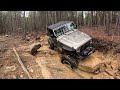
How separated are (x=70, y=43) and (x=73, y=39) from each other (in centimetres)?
Result: 44

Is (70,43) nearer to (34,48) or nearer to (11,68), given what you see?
(34,48)

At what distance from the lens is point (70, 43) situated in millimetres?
10117

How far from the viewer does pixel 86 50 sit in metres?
10.1

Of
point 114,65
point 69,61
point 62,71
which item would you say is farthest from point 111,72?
point 62,71

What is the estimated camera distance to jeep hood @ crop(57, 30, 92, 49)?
9.97 m

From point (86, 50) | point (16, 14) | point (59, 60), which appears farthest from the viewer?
point (16, 14)

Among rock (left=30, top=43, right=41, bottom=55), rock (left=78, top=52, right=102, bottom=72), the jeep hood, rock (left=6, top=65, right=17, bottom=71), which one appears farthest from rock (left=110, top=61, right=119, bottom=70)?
rock (left=6, top=65, right=17, bottom=71)

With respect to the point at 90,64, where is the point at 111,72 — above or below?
below

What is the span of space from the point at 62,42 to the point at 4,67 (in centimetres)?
310

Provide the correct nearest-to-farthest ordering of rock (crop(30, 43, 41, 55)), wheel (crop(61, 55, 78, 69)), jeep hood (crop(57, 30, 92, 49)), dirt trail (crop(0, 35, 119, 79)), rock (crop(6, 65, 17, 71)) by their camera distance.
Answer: dirt trail (crop(0, 35, 119, 79)), rock (crop(6, 65, 17, 71)), wheel (crop(61, 55, 78, 69)), jeep hood (crop(57, 30, 92, 49)), rock (crop(30, 43, 41, 55))

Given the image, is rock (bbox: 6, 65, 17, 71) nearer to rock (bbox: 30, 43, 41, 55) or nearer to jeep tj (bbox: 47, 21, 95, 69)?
rock (bbox: 30, 43, 41, 55)

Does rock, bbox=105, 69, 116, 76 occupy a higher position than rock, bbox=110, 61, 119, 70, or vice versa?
rock, bbox=110, 61, 119, 70
